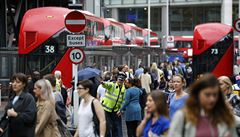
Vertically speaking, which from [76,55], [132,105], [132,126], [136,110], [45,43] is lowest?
[132,126]

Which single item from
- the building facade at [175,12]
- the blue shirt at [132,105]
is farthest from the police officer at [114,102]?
the building facade at [175,12]

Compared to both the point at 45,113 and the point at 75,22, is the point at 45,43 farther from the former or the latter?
the point at 45,113

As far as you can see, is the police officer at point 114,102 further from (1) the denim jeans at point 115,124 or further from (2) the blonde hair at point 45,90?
(2) the blonde hair at point 45,90

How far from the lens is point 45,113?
8344 millimetres

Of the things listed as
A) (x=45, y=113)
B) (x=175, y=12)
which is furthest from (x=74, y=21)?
(x=175, y=12)

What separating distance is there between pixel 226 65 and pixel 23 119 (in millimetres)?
22653

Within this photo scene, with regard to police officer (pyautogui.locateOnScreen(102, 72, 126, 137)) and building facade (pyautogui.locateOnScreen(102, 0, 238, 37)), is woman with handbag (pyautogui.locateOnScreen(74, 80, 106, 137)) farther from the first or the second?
building facade (pyautogui.locateOnScreen(102, 0, 238, 37))

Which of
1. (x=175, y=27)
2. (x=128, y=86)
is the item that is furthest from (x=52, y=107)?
(x=175, y=27)

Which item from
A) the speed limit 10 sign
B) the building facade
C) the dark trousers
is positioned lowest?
the dark trousers

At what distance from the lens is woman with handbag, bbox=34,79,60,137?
27.4ft

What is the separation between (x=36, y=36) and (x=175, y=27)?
64.7 m

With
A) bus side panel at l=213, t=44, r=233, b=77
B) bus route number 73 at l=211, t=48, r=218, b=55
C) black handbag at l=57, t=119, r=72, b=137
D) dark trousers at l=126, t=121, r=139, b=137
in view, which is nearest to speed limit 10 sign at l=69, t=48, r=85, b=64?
dark trousers at l=126, t=121, r=139, b=137

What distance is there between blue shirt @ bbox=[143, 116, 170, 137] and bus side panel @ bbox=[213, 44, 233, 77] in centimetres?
2352

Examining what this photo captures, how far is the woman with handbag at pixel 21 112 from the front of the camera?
8.11 m
